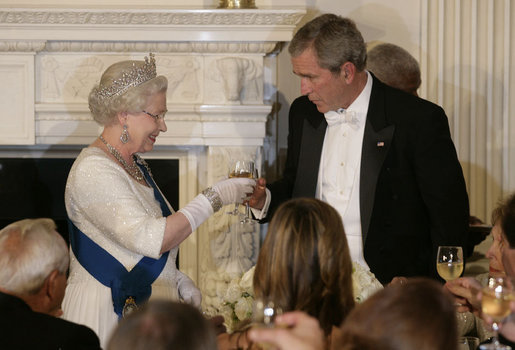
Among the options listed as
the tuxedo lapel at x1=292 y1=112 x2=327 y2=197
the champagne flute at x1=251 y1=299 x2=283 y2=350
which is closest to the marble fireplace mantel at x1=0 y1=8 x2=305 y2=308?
the tuxedo lapel at x1=292 y1=112 x2=327 y2=197

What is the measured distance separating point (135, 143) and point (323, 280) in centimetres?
126

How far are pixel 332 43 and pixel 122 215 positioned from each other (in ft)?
3.63

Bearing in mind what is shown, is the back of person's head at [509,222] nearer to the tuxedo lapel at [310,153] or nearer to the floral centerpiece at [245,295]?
the floral centerpiece at [245,295]

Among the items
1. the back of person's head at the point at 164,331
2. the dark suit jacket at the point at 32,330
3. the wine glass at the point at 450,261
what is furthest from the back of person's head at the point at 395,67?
the back of person's head at the point at 164,331

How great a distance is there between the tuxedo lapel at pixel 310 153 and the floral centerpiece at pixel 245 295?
2.72ft

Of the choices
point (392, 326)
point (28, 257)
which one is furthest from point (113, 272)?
point (392, 326)

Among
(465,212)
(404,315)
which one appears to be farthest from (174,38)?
(404,315)

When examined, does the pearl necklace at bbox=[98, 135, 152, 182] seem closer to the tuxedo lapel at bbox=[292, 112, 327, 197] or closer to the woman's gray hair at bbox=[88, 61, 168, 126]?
the woman's gray hair at bbox=[88, 61, 168, 126]

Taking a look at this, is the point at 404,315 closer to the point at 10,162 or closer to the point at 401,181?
the point at 401,181

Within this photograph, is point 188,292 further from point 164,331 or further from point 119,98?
point 164,331

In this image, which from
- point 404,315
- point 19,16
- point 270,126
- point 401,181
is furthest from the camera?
point 270,126

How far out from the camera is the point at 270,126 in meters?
4.24

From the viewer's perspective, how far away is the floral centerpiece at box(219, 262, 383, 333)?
100 inches

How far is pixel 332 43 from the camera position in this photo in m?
3.22
